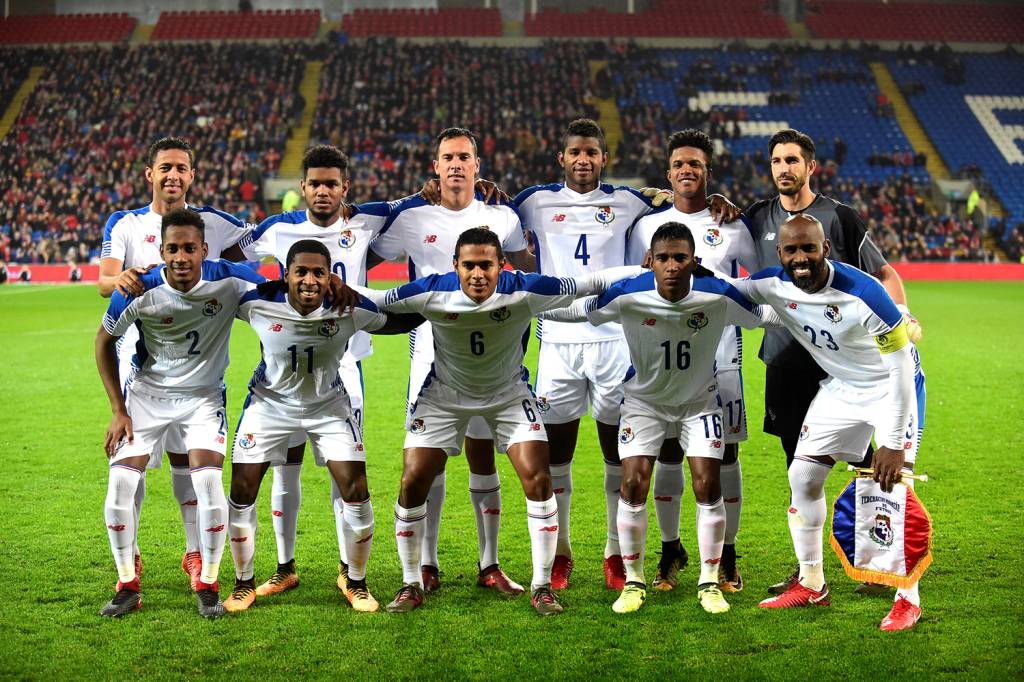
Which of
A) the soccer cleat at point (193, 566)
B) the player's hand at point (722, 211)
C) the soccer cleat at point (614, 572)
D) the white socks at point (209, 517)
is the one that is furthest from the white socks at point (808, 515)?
the soccer cleat at point (193, 566)

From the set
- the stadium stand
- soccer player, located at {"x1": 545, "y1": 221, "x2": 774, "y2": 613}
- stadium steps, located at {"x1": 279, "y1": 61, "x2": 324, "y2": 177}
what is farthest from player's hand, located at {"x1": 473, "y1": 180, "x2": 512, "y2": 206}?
the stadium stand

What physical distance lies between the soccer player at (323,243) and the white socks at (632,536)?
143cm

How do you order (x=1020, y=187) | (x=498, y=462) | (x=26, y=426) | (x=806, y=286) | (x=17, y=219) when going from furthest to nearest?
1. (x=1020, y=187)
2. (x=17, y=219)
3. (x=26, y=426)
4. (x=498, y=462)
5. (x=806, y=286)

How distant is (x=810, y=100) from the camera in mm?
38156

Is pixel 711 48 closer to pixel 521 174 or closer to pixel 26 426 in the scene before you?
pixel 521 174

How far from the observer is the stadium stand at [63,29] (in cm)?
4059

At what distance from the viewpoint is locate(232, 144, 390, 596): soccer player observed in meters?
5.49

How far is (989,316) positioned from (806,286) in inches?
621

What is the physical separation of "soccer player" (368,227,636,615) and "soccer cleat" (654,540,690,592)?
2.38 ft

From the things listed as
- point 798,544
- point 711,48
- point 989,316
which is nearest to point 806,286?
point 798,544

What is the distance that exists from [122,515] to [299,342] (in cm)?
119

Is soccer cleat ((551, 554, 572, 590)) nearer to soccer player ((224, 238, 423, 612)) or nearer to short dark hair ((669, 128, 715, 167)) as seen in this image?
soccer player ((224, 238, 423, 612))

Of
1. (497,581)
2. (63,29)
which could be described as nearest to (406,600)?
(497,581)

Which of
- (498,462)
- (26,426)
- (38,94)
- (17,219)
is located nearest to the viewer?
(498,462)
